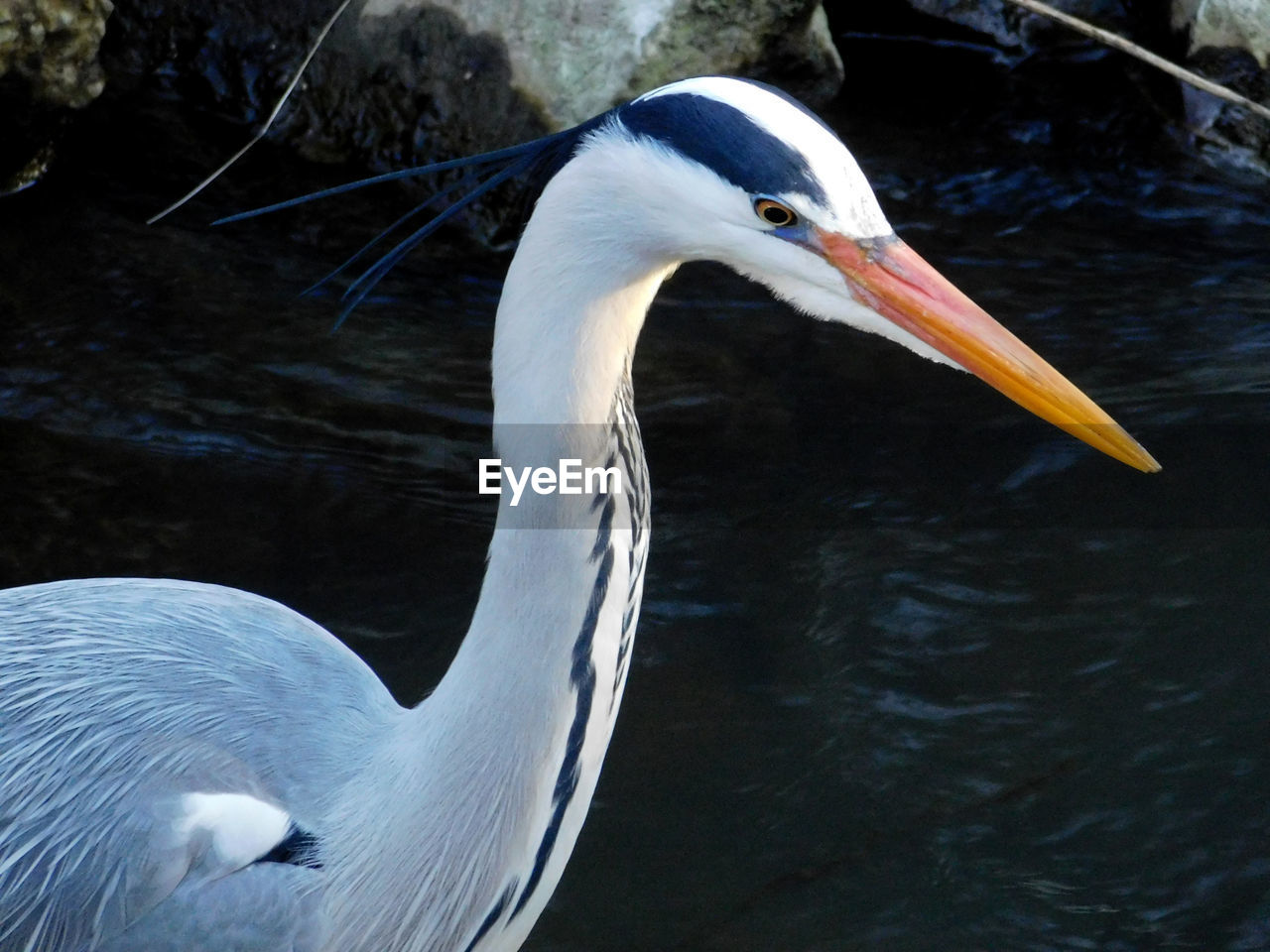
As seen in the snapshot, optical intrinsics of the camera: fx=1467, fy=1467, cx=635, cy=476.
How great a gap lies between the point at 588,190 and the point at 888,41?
3791 millimetres

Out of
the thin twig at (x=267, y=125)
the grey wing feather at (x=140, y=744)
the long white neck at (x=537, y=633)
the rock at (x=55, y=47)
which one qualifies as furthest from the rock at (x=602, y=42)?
the long white neck at (x=537, y=633)

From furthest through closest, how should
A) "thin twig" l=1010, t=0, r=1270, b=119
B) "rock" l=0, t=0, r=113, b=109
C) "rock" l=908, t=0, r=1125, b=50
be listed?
"rock" l=908, t=0, r=1125, b=50
"rock" l=0, t=0, r=113, b=109
"thin twig" l=1010, t=0, r=1270, b=119

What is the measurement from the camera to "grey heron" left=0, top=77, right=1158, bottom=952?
1.63 m

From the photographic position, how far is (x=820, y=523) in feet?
11.4

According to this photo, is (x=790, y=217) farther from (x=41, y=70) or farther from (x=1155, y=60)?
(x=41, y=70)

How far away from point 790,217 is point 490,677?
687 millimetres

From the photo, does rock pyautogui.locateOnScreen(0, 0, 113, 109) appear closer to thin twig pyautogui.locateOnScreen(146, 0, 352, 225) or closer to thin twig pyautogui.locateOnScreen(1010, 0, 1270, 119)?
thin twig pyautogui.locateOnScreen(146, 0, 352, 225)

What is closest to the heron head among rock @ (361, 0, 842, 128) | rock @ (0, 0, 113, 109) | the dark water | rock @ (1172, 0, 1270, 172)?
the dark water

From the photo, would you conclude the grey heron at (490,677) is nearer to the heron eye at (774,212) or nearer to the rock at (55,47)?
the heron eye at (774,212)

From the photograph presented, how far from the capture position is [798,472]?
360 centimetres

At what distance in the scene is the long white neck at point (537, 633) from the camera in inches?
67.7

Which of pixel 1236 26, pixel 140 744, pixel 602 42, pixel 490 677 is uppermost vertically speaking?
pixel 602 42

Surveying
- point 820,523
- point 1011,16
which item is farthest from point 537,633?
point 1011,16

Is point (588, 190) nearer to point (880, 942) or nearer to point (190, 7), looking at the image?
point (880, 942)
